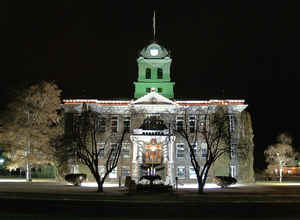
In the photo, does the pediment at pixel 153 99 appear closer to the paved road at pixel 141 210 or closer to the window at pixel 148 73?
the window at pixel 148 73

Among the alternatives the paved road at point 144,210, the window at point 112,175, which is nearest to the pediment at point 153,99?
the window at point 112,175

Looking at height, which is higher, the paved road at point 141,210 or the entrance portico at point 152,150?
the entrance portico at point 152,150

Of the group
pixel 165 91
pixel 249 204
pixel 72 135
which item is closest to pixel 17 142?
pixel 72 135

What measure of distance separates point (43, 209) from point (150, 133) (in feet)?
104

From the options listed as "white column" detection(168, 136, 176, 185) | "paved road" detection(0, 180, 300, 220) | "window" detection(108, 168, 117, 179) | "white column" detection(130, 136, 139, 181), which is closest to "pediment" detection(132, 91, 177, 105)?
"white column" detection(168, 136, 176, 185)

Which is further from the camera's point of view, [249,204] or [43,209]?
[249,204]

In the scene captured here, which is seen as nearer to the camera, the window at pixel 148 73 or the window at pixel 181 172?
the window at pixel 181 172

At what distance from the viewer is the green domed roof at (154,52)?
198ft

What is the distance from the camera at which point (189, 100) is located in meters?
56.1

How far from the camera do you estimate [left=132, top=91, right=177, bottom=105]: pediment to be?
54.2m

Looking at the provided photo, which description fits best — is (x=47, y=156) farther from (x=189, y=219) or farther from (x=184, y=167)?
(x=189, y=219)

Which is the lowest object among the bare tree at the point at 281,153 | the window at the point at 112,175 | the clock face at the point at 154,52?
the window at the point at 112,175

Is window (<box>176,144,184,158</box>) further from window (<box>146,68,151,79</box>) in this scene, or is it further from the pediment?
window (<box>146,68,151,79</box>)

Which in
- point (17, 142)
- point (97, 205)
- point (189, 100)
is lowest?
point (97, 205)
